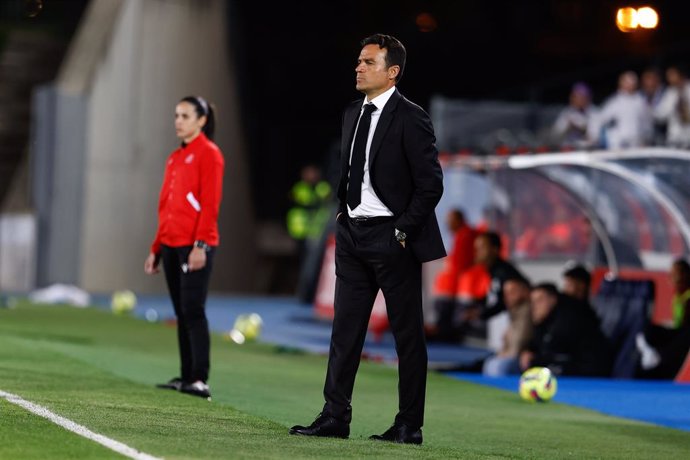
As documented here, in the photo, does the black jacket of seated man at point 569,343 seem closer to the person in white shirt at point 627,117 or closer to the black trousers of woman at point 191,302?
the black trousers of woman at point 191,302

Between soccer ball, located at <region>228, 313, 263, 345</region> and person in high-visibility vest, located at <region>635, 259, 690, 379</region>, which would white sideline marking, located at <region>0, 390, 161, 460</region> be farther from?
soccer ball, located at <region>228, 313, 263, 345</region>

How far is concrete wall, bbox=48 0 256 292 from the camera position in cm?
3189

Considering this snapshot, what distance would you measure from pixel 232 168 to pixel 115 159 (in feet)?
11.2

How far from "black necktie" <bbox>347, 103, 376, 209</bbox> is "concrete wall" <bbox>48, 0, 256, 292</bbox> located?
23.5 metres

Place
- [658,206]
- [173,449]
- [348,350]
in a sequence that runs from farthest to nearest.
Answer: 1. [658,206]
2. [348,350]
3. [173,449]

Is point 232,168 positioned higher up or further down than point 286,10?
further down

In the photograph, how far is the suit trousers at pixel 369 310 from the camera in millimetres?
8281

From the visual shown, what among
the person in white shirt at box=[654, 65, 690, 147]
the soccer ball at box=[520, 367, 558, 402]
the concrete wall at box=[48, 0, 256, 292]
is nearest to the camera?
the soccer ball at box=[520, 367, 558, 402]

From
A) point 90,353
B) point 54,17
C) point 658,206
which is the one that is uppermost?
point 54,17

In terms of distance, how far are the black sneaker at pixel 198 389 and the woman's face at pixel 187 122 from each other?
6.05 ft

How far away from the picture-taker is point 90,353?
1512 cm

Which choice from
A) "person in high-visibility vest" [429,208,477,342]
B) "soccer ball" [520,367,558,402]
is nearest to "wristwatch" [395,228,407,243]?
"soccer ball" [520,367,558,402]

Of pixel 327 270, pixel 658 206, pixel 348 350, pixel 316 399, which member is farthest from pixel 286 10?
pixel 348 350

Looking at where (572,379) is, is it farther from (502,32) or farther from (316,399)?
(502,32)
